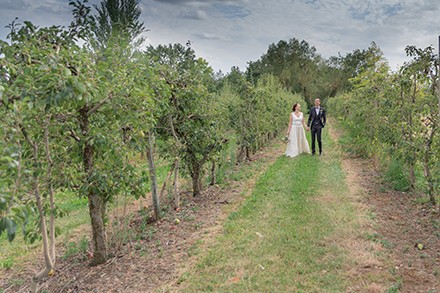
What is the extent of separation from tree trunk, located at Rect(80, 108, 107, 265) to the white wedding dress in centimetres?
808

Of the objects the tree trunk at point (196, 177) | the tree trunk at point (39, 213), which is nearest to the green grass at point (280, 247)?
the tree trunk at point (196, 177)

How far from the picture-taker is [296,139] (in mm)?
11805

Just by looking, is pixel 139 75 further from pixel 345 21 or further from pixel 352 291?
pixel 345 21

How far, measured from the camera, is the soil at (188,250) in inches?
158

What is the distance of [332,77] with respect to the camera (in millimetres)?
46812

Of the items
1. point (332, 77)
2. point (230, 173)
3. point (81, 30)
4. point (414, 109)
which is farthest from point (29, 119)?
point (332, 77)

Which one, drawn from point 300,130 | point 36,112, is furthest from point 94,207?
point 300,130

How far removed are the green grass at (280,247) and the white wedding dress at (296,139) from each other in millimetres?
4136

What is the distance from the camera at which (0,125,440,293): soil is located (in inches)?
158

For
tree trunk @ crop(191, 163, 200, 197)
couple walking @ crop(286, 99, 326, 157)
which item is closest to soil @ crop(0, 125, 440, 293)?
tree trunk @ crop(191, 163, 200, 197)

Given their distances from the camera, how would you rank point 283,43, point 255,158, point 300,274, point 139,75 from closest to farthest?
point 300,274 → point 139,75 → point 255,158 → point 283,43

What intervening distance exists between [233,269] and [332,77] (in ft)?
152

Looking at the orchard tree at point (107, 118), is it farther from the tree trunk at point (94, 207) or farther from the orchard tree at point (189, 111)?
the orchard tree at point (189, 111)

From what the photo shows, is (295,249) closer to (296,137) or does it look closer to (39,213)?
(39,213)
